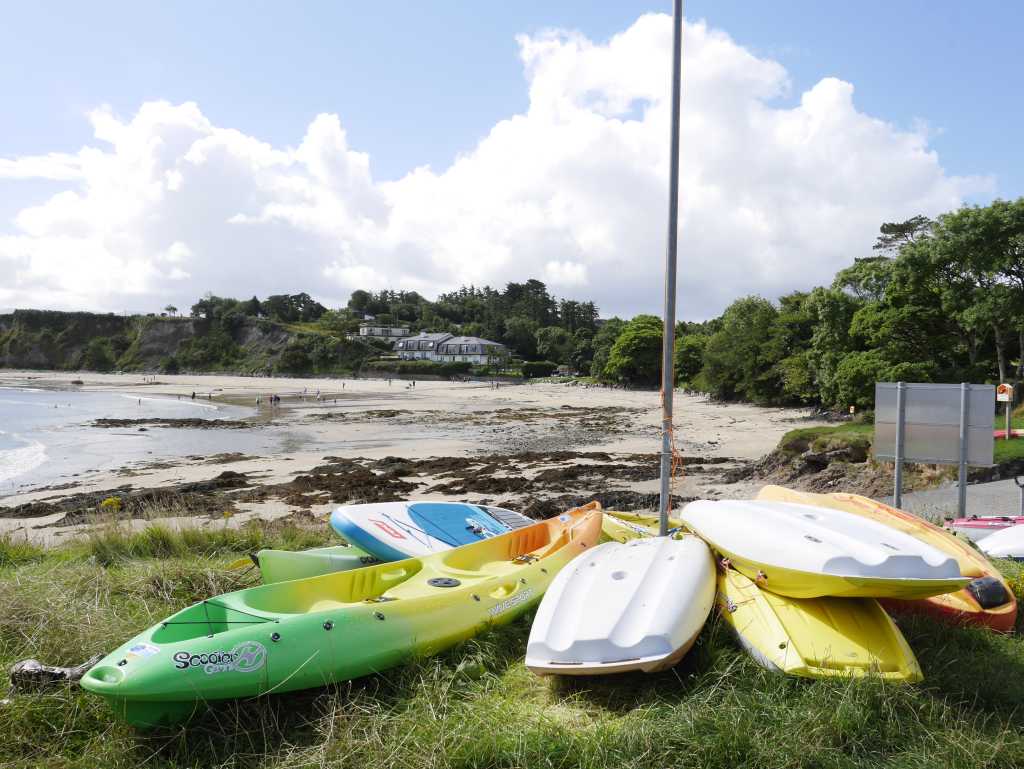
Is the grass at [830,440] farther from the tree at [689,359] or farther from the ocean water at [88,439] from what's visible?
the tree at [689,359]

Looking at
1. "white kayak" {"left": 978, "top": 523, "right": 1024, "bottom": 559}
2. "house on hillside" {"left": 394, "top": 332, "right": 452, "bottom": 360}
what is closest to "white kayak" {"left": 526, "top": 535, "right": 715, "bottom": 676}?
"white kayak" {"left": 978, "top": 523, "right": 1024, "bottom": 559}

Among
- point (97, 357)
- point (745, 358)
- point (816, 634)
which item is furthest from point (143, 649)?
point (97, 357)

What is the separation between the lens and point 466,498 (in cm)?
1530

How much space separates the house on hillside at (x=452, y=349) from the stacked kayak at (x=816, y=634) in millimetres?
88077

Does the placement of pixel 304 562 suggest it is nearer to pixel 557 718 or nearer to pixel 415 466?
pixel 557 718

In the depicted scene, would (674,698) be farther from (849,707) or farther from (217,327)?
(217,327)

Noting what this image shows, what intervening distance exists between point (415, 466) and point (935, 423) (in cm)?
1480

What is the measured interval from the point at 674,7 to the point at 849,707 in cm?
543

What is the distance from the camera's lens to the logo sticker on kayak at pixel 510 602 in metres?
4.75

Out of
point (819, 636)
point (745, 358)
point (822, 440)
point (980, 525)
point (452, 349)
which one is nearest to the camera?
point (819, 636)

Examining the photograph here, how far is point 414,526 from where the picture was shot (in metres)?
6.82

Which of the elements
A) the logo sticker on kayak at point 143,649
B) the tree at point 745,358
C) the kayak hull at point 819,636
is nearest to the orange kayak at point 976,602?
the kayak hull at point 819,636

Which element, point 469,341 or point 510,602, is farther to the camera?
point 469,341

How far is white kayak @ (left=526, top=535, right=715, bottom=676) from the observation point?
11.8 feet
